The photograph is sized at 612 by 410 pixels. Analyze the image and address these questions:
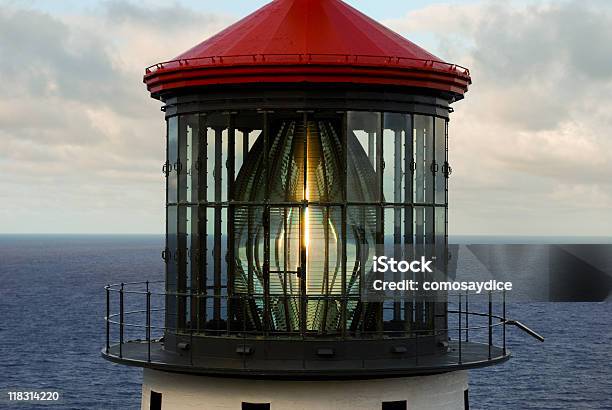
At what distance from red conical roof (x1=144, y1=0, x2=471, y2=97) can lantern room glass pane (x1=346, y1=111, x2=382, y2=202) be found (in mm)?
532

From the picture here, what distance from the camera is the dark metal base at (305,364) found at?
1373 cm

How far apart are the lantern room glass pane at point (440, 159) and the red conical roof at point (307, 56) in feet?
1.72

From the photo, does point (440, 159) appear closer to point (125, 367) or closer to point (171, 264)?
point (171, 264)

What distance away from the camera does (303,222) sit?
565 inches

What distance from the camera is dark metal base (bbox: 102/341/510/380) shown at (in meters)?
13.7

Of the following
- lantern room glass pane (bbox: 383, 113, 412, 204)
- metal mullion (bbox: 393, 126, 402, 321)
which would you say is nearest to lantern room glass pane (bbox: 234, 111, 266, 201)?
lantern room glass pane (bbox: 383, 113, 412, 204)

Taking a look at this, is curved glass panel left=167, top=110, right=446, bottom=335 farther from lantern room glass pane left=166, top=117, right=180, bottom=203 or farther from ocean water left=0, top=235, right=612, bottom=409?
ocean water left=0, top=235, right=612, bottom=409

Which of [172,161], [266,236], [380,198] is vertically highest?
[172,161]

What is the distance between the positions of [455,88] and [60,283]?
13274 cm

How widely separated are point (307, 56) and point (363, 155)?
57.8 inches

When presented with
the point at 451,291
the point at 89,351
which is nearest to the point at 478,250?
the point at 451,291

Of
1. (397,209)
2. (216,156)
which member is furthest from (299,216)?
(216,156)

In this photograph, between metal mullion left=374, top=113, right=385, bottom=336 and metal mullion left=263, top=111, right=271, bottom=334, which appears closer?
metal mullion left=263, top=111, right=271, bottom=334

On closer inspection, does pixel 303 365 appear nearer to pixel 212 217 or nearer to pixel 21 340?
pixel 212 217
